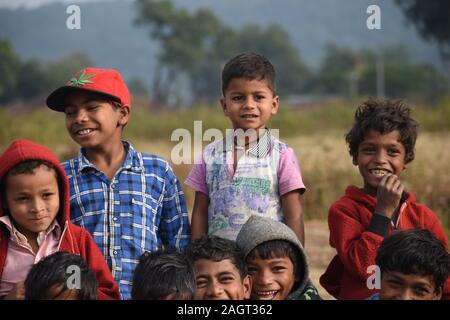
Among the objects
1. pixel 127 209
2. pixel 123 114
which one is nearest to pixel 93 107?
pixel 123 114

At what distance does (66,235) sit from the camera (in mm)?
3395

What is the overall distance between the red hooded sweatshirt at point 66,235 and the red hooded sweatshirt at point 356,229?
1089mm

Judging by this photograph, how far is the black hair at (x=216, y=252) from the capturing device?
3.31m

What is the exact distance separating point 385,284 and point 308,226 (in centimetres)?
452

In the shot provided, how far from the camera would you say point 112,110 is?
3.81m

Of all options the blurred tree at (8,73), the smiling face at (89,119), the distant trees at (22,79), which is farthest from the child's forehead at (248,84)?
the distant trees at (22,79)

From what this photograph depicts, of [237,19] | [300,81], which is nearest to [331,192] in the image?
[300,81]

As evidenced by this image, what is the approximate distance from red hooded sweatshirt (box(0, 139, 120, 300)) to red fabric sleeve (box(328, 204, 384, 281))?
Result: 1.08m

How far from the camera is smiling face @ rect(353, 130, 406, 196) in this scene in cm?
365

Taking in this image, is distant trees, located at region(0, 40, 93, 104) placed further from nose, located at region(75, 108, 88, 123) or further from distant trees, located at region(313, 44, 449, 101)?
nose, located at region(75, 108, 88, 123)

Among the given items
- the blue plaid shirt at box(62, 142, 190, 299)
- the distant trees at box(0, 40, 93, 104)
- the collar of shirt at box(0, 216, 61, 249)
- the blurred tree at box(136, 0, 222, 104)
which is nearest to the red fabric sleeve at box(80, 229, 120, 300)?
the collar of shirt at box(0, 216, 61, 249)

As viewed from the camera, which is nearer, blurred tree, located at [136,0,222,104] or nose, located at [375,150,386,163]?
nose, located at [375,150,386,163]

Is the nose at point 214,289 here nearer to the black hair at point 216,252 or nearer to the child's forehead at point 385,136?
the black hair at point 216,252
